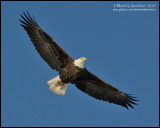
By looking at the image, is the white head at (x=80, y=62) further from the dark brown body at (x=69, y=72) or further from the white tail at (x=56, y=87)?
the white tail at (x=56, y=87)

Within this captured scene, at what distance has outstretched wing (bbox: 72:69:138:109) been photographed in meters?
15.3

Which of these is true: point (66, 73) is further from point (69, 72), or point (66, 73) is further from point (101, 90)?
point (101, 90)

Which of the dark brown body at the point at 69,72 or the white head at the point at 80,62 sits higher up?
the white head at the point at 80,62

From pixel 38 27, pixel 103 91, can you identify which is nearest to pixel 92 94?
pixel 103 91

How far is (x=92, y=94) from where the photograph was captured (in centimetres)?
1534

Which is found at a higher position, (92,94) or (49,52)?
(49,52)

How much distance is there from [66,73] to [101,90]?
4.38 feet

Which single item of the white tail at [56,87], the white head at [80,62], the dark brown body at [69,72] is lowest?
the white tail at [56,87]

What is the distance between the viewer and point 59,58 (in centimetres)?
1509

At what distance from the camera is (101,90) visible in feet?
50.6

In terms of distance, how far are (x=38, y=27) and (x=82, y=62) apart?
173cm

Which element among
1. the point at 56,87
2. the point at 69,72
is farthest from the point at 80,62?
the point at 56,87

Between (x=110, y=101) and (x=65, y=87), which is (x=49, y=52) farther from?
(x=110, y=101)

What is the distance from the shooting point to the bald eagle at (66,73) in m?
14.9
